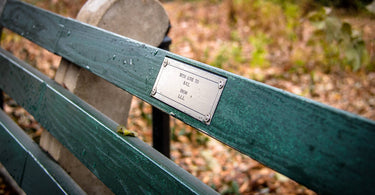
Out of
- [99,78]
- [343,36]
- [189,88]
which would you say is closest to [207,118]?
[189,88]

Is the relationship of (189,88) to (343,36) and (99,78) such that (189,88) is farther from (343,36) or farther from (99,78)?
(343,36)

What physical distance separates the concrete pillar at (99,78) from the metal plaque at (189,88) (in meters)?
0.49

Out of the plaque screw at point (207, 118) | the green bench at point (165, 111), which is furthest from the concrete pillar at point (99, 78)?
the plaque screw at point (207, 118)

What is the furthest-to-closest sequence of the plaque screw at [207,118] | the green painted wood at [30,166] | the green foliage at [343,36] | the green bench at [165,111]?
the green foliage at [343,36] → the green painted wood at [30,166] → the plaque screw at [207,118] → the green bench at [165,111]

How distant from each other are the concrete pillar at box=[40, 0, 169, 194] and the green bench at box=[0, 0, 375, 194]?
0.07 metres

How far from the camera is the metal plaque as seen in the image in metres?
0.65

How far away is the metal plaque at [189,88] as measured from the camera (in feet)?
2.13

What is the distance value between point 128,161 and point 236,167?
6.14ft

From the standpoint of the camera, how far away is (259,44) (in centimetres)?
453

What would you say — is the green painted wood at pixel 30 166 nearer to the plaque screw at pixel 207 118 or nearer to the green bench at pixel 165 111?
the green bench at pixel 165 111

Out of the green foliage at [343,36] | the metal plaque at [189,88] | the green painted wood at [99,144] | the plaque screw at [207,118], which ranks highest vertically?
the green foliage at [343,36]

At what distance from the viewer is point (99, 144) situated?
2.80ft

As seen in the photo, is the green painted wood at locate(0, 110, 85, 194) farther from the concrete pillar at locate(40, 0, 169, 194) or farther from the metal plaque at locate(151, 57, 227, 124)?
the metal plaque at locate(151, 57, 227, 124)

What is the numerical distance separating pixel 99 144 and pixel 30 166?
401mm
